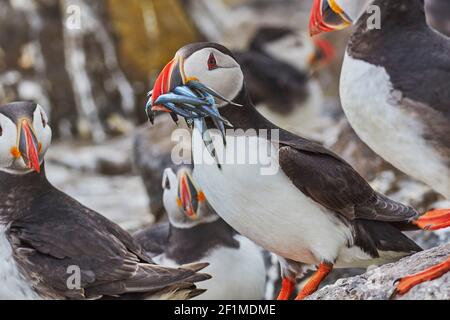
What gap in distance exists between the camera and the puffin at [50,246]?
4.21m

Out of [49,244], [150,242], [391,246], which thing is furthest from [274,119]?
[49,244]

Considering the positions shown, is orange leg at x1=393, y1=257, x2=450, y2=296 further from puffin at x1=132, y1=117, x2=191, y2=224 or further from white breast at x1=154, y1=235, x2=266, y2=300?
puffin at x1=132, y1=117, x2=191, y2=224

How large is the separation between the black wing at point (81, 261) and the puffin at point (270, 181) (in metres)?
0.41

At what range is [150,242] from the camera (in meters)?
6.38

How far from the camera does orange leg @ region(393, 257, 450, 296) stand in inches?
151

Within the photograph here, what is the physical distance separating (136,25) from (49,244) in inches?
374

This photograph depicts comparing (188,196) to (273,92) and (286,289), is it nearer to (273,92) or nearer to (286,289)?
(286,289)

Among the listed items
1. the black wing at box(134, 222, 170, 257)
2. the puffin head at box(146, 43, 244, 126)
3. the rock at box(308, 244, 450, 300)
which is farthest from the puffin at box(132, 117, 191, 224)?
the rock at box(308, 244, 450, 300)

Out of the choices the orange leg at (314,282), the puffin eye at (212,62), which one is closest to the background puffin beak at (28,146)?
the puffin eye at (212,62)

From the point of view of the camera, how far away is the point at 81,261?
13.9 ft

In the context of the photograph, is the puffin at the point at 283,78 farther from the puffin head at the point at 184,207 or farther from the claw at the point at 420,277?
the claw at the point at 420,277

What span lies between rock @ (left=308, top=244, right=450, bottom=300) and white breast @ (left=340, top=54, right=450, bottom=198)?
13.3 inches

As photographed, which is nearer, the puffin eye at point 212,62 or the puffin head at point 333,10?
the puffin eye at point 212,62
